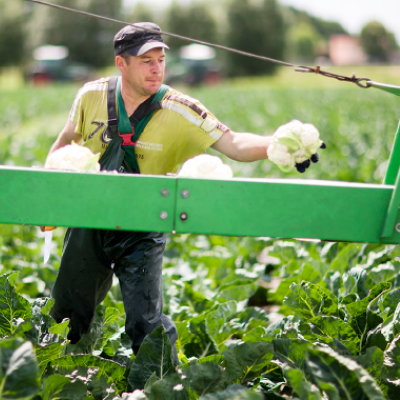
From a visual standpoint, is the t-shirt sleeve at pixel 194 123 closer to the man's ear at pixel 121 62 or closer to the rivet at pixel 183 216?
the man's ear at pixel 121 62

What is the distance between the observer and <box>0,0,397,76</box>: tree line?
76438 millimetres

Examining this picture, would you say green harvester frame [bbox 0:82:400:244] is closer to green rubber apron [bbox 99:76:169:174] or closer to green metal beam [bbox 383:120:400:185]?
green metal beam [bbox 383:120:400:185]

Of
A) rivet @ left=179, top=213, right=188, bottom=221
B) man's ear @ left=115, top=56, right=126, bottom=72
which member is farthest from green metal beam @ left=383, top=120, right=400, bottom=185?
man's ear @ left=115, top=56, right=126, bottom=72

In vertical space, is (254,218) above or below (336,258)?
above

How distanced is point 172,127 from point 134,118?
0.67 feet

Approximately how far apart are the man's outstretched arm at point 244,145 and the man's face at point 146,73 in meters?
0.45

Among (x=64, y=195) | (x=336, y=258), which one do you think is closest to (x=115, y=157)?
(x=64, y=195)

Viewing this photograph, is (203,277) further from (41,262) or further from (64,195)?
(64,195)

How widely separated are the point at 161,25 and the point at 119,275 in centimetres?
8742

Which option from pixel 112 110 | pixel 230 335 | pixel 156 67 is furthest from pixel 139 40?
pixel 230 335

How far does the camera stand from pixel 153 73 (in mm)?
2713

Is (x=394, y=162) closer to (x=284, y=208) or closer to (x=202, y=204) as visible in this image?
(x=284, y=208)

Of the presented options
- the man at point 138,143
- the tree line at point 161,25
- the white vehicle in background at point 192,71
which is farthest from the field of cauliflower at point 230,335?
the tree line at point 161,25

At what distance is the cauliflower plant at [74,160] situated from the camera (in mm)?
2227
